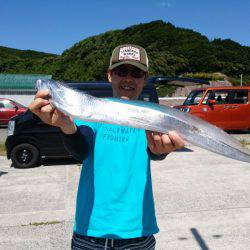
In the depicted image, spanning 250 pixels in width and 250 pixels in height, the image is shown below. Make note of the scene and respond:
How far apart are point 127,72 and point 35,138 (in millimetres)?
7280

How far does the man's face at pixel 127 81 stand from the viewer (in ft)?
7.60

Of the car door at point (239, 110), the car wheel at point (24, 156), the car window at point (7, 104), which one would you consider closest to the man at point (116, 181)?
the car wheel at point (24, 156)

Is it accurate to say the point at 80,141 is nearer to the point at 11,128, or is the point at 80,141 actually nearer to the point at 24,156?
the point at 24,156

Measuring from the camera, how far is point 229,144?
192 cm

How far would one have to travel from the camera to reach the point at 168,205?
5996 millimetres

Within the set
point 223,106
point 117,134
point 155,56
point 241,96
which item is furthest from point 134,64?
point 155,56

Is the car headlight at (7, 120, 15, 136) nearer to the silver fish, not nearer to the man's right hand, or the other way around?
the man's right hand

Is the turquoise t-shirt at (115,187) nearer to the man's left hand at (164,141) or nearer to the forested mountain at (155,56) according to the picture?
the man's left hand at (164,141)

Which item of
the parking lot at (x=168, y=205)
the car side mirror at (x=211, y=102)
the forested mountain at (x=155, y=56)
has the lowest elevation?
the parking lot at (x=168, y=205)

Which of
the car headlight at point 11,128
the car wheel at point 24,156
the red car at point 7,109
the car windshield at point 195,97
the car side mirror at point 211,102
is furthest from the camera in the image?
the red car at point 7,109

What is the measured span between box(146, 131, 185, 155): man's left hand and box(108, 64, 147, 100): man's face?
0.33 metres

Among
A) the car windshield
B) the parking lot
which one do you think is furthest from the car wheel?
the car windshield

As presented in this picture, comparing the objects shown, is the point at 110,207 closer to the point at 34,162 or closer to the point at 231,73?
the point at 34,162

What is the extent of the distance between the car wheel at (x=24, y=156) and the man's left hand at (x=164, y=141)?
24.4 ft
